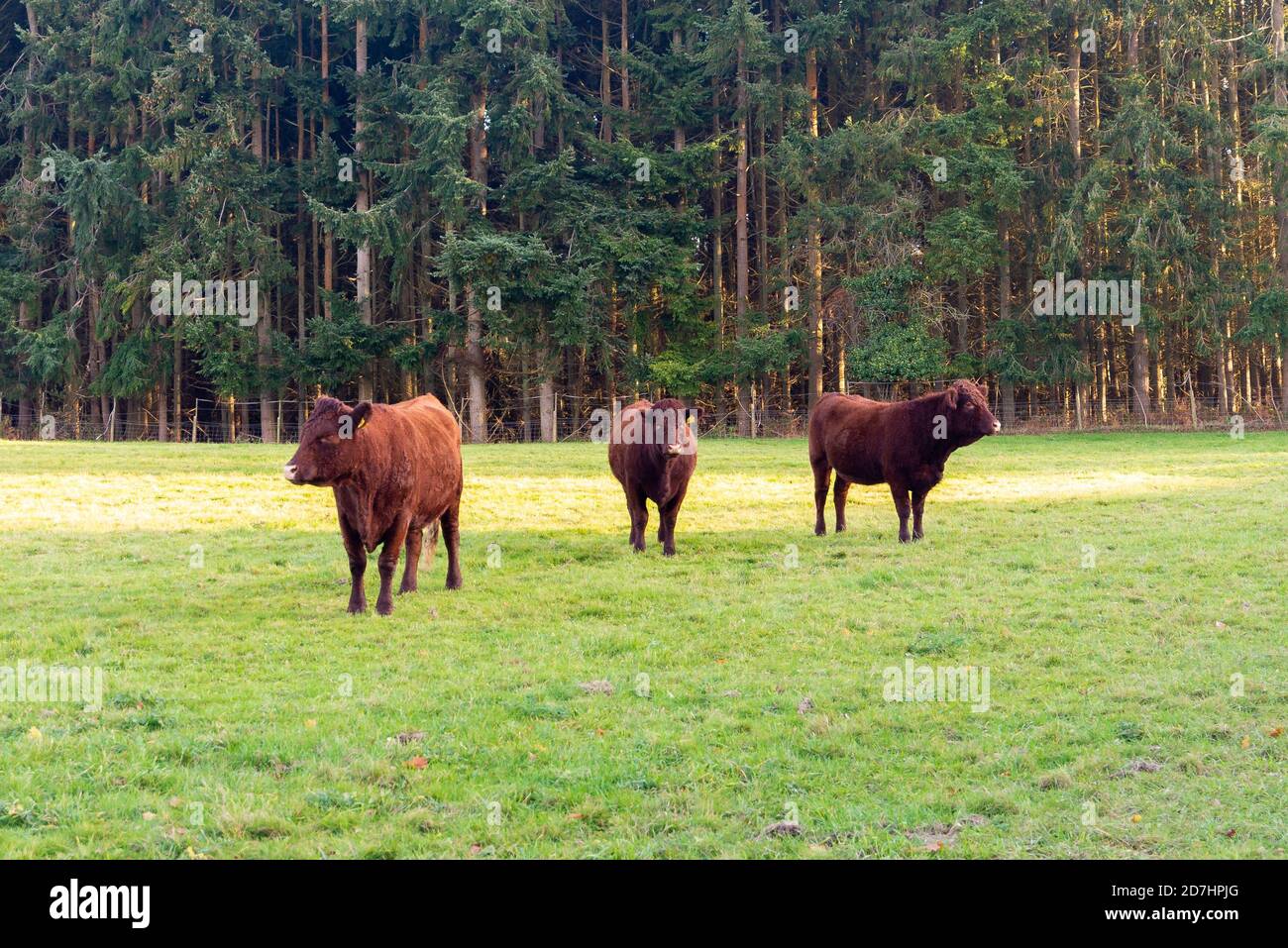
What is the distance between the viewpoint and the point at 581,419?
37812mm

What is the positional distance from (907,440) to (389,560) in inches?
265

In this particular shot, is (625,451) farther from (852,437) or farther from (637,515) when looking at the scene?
(852,437)

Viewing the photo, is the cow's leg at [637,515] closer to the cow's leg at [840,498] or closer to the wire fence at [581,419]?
the cow's leg at [840,498]

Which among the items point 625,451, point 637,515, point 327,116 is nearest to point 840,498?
point 637,515

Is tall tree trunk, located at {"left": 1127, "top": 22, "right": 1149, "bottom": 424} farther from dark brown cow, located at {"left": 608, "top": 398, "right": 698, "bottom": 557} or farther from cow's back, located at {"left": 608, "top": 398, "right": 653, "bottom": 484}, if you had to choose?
dark brown cow, located at {"left": 608, "top": 398, "right": 698, "bottom": 557}

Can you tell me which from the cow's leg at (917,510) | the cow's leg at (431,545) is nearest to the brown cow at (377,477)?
the cow's leg at (431,545)

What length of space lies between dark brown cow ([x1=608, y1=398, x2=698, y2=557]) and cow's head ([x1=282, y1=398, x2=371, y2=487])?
4.18m

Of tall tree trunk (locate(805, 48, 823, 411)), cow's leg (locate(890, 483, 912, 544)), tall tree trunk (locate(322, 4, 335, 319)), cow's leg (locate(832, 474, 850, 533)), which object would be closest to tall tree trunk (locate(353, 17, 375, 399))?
tall tree trunk (locate(322, 4, 335, 319))

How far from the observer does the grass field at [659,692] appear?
16.6ft

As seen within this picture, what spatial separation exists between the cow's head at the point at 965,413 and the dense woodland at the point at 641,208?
70.9 ft

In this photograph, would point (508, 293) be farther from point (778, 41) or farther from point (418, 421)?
point (418, 421)

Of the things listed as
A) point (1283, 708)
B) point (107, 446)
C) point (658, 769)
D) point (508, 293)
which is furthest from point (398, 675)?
point (508, 293)
